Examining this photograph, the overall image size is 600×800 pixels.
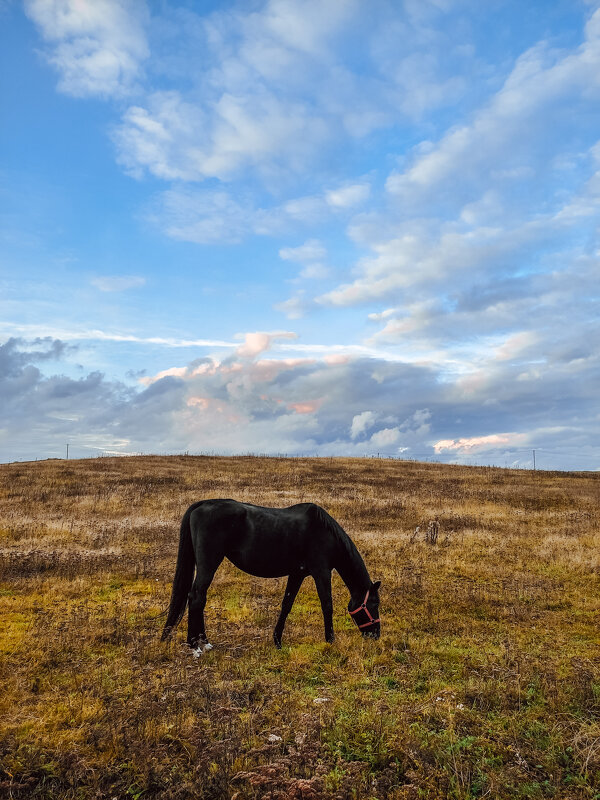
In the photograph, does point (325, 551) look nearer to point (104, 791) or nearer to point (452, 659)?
point (452, 659)

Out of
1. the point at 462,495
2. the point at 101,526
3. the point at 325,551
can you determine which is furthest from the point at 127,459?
the point at 325,551

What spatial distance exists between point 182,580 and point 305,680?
123 inches

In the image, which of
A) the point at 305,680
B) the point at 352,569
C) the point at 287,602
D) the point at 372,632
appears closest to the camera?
the point at 305,680

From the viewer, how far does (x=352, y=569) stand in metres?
10.2

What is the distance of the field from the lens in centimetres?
542

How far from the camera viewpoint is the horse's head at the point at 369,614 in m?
10.1

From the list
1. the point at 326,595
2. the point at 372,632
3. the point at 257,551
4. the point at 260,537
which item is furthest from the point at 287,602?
the point at 372,632

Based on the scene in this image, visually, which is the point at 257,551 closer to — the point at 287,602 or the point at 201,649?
the point at 287,602

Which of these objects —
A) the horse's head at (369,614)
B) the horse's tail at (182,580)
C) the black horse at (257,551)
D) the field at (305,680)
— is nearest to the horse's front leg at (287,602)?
the black horse at (257,551)

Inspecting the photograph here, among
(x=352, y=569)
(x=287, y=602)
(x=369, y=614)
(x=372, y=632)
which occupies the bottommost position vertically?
(x=372, y=632)

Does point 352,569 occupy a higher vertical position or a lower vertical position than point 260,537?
lower

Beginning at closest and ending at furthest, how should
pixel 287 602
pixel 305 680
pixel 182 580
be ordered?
pixel 305 680 < pixel 182 580 < pixel 287 602

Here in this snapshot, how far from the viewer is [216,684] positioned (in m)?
7.83

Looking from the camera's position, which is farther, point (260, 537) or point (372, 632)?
point (372, 632)
